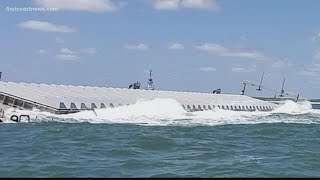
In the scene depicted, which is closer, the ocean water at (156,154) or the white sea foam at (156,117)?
the ocean water at (156,154)

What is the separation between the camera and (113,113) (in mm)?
52000

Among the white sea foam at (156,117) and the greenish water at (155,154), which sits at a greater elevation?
the white sea foam at (156,117)

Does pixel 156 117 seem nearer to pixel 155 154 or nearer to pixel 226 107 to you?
pixel 155 154

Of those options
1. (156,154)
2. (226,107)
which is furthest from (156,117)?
(226,107)

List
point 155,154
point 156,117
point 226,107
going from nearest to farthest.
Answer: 1. point 155,154
2. point 156,117
3. point 226,107

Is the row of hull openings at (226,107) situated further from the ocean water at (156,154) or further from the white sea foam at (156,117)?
the ocean water at (156,154)

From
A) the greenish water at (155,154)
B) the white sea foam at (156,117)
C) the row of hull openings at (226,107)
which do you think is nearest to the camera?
the greenish water at (155,154)

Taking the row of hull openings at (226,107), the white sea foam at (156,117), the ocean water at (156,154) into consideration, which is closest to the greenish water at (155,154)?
the ocean water at (156,154)

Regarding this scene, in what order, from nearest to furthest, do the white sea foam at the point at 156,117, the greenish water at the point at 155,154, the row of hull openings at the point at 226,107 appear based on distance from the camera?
the greenish water at the point at 155,154
the white sea foam at the point at 156,117
the row of hull openings at the point at 226,107

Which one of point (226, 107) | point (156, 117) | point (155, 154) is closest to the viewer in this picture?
point (155, 154)

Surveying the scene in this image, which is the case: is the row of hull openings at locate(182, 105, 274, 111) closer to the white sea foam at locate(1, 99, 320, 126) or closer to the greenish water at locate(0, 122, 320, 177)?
the white sea foam at locate(1, 99, 320, 126)

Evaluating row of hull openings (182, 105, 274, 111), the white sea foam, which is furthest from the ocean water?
row of hull openings (182, 105, 274, 111)

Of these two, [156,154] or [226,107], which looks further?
[226,107]

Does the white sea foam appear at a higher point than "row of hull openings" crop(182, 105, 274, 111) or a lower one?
lower
